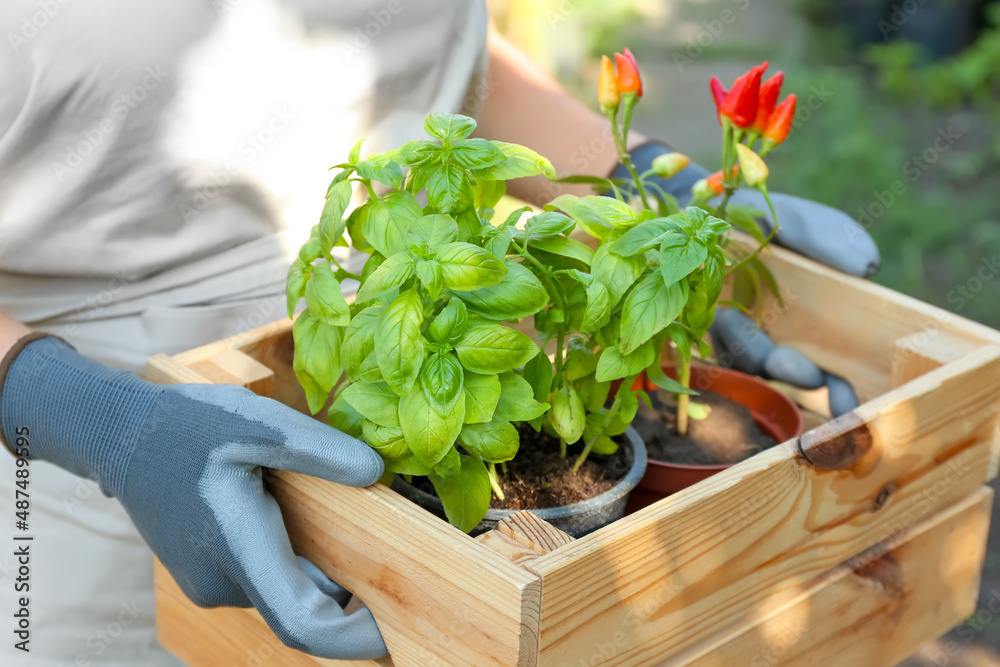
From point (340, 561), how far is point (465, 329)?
233mm

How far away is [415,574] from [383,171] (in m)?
0.31

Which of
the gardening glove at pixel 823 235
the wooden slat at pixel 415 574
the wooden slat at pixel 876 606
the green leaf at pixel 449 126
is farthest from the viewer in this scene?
the gardening glove at pixel 823 235

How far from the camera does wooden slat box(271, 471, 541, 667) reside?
674 millimetres

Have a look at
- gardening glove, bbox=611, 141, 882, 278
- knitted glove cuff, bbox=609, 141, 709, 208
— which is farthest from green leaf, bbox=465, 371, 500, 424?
knitted glove cuff, bbox=609, 141, 709, 208

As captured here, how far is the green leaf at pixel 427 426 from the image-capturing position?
716 mm

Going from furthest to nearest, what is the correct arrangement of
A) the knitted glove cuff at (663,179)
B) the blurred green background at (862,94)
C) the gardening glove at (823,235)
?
the blurred green background at (862,94)
the knitted glove cuff at (663,179)
the gardening glove at (823,235)

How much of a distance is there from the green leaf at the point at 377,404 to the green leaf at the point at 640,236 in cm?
21

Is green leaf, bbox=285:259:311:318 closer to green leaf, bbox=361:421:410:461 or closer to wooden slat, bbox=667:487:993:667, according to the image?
green leaf, bbox=361:421:410:461

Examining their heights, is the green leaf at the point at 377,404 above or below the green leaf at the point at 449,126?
below

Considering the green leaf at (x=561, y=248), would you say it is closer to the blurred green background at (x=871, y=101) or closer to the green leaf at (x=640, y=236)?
the green leaf at (x=640, y=236)

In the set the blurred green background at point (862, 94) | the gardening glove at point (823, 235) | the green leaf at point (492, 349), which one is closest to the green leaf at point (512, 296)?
the green leaf at point (492, 349)

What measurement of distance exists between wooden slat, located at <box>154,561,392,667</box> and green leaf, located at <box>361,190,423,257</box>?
1.15ft

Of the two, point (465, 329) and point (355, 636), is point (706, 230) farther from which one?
point (355, 636)

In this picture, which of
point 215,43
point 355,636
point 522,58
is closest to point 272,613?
point 355,636
